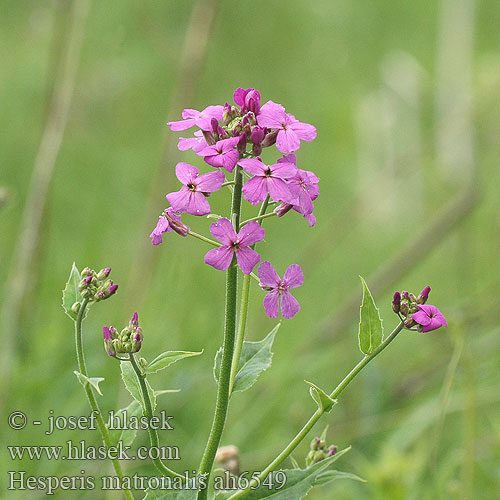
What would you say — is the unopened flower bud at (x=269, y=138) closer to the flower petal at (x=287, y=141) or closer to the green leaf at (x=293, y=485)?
the flower petal at (x=287, y=141)

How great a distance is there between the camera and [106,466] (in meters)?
0.77

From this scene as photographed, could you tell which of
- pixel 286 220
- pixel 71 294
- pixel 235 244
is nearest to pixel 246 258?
pixel 235 244

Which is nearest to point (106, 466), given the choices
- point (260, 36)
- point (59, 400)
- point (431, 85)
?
point (59, 400)

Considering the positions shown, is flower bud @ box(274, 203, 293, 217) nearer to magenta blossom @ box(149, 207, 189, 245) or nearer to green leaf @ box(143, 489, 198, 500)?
magenta blossom @ box(149, 207, 189, 245)

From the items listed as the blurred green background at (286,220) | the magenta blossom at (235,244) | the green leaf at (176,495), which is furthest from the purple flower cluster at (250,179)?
the blurred green background at (286,220)

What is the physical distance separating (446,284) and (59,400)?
115 centimetres

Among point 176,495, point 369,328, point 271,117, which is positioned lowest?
point 176,495

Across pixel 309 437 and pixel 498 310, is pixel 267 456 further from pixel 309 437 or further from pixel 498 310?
pixel 498 310

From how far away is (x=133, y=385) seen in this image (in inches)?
15.4

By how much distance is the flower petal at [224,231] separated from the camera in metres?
0.35

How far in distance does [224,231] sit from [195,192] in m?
0.03

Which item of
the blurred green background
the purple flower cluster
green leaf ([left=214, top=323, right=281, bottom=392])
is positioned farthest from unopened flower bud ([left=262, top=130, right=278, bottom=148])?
the blurred green background

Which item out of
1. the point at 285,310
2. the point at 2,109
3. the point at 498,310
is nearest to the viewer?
the point at 285,310

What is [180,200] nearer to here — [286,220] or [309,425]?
[309,425]
